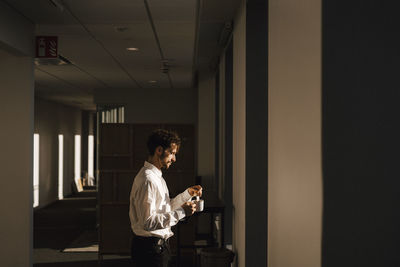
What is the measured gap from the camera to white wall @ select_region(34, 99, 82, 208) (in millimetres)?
11500

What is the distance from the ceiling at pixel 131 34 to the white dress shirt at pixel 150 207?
65.2 inches

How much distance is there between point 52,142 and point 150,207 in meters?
10.7

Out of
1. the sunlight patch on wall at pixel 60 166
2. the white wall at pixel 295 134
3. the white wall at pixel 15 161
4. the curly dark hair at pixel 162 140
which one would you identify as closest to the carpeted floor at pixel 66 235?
the sunlight patch on wall at pixel 60 166

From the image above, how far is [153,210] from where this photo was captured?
2596mm

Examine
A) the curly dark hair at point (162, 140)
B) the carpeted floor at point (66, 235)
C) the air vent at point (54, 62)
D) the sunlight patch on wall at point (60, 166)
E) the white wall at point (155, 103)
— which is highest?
the air vent at point (54, 62)

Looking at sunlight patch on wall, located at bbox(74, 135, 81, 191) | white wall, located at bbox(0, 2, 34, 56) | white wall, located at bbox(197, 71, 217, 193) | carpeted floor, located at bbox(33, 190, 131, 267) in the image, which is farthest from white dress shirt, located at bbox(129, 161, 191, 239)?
sunlight patch on wall, located at bbox(74, 135, 81, 191)

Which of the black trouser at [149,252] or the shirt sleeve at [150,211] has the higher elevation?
the shirt sleeve at [150,211]

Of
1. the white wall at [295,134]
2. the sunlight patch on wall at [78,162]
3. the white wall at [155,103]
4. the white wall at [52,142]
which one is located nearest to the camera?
the white wall at [295,134]

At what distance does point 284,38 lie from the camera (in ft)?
6.44

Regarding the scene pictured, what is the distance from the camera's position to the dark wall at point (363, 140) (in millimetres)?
1309

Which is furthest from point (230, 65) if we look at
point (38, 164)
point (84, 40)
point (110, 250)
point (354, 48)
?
point (38, 164)

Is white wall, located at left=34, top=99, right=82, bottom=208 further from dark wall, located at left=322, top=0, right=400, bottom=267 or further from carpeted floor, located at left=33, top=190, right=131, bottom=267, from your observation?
dark wall, located at left=322, top=0, right=400, bottom=267

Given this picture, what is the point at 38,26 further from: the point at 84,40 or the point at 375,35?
the point at 375,35

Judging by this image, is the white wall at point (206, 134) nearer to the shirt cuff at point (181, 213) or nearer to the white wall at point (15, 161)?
the white wall at point (15, 161)
